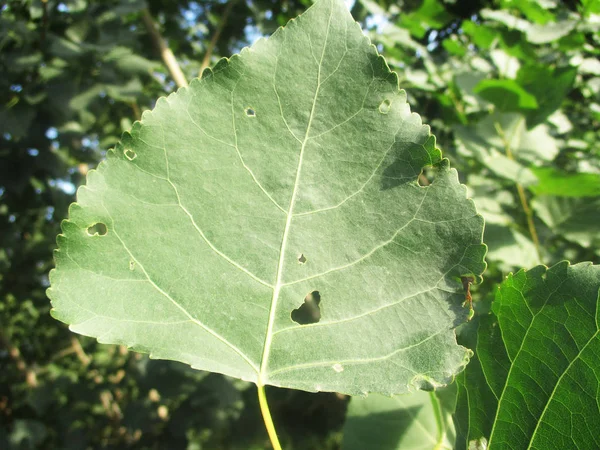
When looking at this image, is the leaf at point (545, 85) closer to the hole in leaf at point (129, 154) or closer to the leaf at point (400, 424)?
the leaf at point (400, 424)

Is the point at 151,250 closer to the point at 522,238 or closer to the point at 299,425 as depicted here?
the point at 522,238

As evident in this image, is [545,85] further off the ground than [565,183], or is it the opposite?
[545,85]

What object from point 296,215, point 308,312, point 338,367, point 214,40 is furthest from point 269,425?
point 214,40

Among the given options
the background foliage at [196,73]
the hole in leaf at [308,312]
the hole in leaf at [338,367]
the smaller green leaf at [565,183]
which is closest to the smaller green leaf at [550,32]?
the background foliage at [196,73]

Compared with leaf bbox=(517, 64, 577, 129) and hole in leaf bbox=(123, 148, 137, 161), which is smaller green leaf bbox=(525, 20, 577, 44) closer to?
leaf bbox=(517, 64, 577, 129)

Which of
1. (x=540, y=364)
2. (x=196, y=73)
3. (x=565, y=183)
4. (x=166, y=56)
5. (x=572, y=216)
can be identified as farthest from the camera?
(x=196, y=73)

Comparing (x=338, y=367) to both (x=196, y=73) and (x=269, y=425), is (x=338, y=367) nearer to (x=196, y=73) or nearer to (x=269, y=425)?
(x=269, y=425)

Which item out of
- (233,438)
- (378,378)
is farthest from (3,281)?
(378,378)
